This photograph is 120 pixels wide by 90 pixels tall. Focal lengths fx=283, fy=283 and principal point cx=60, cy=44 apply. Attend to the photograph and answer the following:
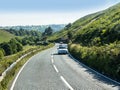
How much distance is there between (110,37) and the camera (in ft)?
138

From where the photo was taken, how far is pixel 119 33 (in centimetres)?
3956

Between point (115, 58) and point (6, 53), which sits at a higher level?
point (115, 58)

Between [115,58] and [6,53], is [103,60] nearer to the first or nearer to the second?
[115,58]

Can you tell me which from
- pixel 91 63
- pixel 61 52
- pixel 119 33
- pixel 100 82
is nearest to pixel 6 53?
pixel 61 52

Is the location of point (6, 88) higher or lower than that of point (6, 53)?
higher

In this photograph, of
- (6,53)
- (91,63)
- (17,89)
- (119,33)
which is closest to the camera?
(17,89)

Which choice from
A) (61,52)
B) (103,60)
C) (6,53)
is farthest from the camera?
(6,53)

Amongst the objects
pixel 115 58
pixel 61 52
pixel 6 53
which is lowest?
pixel 6 53

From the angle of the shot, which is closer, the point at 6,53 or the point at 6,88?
the point at 6,88

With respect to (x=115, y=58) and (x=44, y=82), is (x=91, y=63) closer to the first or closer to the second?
(x=115, y=58)

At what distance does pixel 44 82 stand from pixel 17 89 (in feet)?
8.30

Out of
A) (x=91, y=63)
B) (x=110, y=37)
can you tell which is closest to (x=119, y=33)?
(x=110, y=37)

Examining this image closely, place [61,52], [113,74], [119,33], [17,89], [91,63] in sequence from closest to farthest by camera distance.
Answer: [17,89] < [113,74] < [91,63] < [119,33] < [61,52]

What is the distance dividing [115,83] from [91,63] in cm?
887
